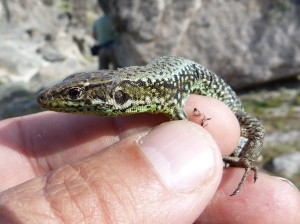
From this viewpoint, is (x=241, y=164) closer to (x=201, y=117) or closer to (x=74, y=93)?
(x=201, y=117)

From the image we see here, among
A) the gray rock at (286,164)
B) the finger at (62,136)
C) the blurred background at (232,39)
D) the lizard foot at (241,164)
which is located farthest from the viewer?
the blurred background at (232,39)

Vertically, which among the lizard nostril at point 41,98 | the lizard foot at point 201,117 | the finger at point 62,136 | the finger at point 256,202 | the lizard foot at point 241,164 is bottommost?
the finger at point 256,202

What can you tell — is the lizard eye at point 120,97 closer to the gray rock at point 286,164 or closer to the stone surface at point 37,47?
the gray rock at point 286,164

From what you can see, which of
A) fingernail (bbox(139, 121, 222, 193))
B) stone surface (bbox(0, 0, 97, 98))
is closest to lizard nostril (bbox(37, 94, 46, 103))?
fingernail (bbox(139, 121, 222, 193))

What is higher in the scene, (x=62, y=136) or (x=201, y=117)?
(x=201, y=117)

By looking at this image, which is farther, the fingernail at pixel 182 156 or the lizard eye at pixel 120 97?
the lizard eye at pixel 120 97

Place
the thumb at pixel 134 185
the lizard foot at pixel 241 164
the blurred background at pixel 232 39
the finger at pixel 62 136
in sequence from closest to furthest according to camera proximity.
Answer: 1. the thumb at pixel 134 185
2. the lizard foot at pixel 241 164
3. the finger at pixel 62 136
4. the blurred background at pixel 232 39

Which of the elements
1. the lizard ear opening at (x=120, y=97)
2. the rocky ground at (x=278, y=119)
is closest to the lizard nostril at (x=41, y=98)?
the lizard ear opening at (x=120, y=97)

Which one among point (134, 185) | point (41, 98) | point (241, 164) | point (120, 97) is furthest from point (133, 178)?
point (241, 164)
